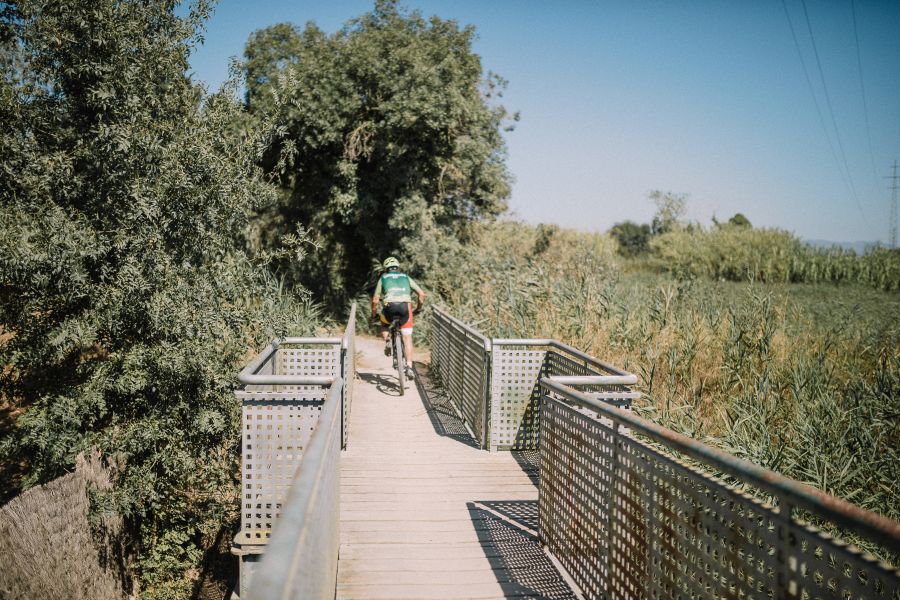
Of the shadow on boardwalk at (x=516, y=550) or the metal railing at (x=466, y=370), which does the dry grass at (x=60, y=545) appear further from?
the metal railing at (x=466, y=370)

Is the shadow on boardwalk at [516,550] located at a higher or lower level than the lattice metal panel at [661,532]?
lower

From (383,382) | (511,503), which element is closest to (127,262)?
(511,503)

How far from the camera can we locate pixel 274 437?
4.43 meters

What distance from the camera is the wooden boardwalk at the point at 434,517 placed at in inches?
156

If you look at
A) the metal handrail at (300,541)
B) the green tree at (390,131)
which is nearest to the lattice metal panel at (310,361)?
the metal handrail at (300,541)

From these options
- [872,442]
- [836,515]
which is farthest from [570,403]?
[872,442]

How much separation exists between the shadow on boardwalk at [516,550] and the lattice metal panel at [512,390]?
1.32 meters

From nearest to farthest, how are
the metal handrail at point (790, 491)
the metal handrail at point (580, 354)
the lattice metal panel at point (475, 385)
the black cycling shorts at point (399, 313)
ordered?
the metal handrail at point (790, 491), the metal handrail at point (580, 354), the lattice metal panel at point (475, 385), the black cycling shorts at point (399, 313)

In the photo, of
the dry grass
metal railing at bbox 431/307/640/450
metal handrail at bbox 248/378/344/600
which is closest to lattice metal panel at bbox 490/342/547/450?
metal railing at bbox 431/307/640/450

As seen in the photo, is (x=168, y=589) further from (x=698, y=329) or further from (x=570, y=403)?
(x=698, y=329)

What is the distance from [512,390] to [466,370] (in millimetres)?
1336

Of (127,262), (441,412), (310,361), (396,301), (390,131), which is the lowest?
(441,412)

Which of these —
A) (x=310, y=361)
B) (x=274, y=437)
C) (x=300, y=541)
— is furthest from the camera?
(x=310, y=361)

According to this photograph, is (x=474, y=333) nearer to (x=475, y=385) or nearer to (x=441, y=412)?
(x=475, y=385)
